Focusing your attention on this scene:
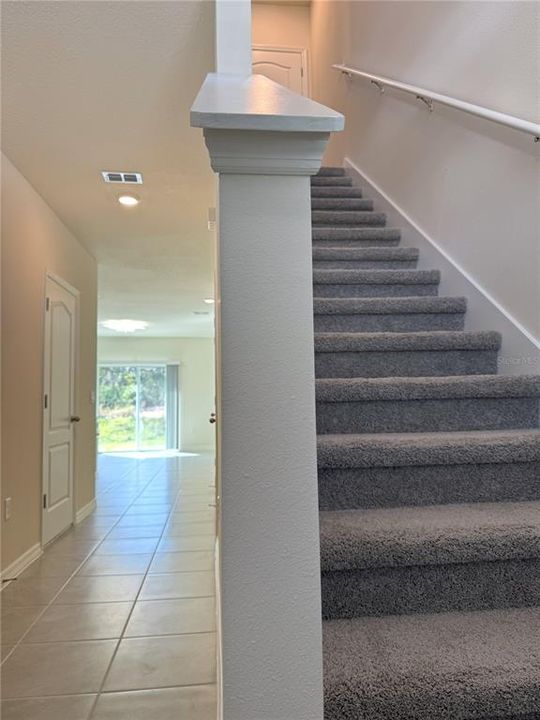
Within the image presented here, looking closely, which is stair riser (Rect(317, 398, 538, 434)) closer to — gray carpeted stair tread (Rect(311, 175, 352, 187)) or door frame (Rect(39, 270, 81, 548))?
door frame (Rect(39, 270, 81, 548))

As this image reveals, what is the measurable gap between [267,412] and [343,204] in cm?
293

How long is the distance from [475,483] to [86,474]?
3885mm

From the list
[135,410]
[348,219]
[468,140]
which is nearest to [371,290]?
[468,140]

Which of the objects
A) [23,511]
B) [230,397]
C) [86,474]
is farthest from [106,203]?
[230,397]

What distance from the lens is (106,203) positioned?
348cm

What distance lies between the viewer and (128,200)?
11.2 feet

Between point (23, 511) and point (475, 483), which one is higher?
point (475, 483)

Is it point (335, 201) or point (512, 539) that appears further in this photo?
point (335, 201)

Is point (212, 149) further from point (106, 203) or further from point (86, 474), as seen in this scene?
point (86, 474)

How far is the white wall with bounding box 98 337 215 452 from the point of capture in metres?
10.4

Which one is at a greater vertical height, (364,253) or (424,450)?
(364,253)

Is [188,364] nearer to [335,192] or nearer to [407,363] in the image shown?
[335,192]

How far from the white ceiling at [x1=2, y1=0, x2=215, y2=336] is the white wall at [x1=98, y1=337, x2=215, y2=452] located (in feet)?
21.0

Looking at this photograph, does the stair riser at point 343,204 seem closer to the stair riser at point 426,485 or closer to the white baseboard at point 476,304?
the white baseboard at point 476,304
